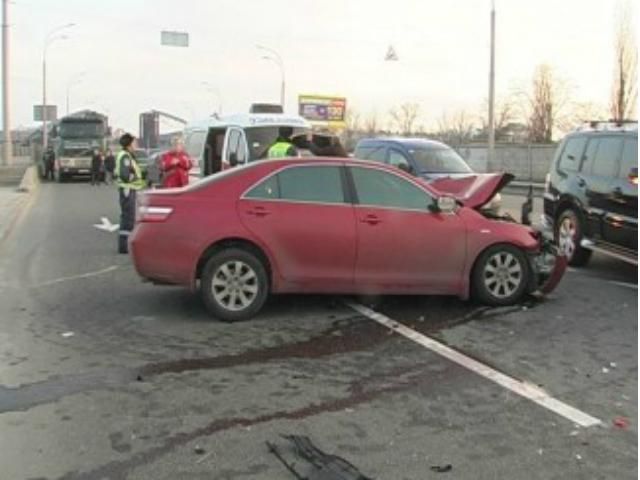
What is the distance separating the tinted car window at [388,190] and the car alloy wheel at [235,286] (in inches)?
52.4

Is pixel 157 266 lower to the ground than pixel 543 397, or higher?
higher

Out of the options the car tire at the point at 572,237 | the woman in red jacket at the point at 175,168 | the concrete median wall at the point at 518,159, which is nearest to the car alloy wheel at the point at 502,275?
the car tire at the point at 572,237

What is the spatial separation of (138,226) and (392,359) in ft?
9.55

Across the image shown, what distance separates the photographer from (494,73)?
3731cm

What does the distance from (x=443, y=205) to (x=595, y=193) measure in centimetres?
359

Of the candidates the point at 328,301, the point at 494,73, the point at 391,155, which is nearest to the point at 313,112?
the point at 494,73

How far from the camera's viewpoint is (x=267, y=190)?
26.8ft

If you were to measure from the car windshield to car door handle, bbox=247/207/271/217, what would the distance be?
7.03 meters

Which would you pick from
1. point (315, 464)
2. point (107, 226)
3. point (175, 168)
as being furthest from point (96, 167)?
point (315, 464)

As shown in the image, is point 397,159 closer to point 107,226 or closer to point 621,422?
point 107,226

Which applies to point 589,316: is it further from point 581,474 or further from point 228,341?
point 581,474

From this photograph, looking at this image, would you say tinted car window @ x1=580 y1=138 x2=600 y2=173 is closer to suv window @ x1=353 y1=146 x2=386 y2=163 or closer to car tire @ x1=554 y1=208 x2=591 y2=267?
car tire @ x1=554 y1=208 x2=591 y2=267

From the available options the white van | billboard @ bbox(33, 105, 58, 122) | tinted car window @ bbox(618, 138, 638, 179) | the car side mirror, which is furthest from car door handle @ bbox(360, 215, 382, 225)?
billboard @ bbox(33, 105, 58, 122)

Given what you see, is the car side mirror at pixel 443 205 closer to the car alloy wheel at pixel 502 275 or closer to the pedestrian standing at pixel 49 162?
the car alloy wheel at pixel 502 275
